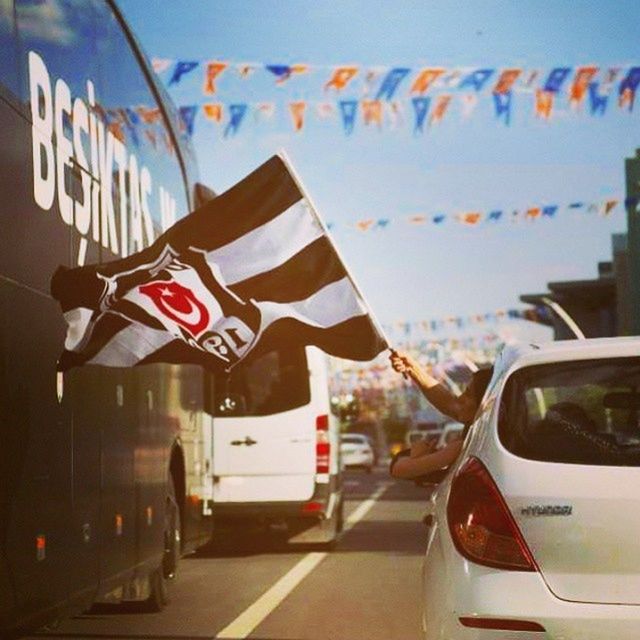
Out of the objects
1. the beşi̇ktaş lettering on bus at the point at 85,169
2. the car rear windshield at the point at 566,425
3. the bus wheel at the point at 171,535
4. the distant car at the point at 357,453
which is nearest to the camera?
the car rear windshield at the point at 566,425

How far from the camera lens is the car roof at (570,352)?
20.5ft

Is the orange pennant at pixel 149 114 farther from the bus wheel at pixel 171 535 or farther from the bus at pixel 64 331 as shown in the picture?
the bus wheel at pixel 171 535

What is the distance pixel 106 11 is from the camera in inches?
393

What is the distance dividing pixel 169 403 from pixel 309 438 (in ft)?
23.5

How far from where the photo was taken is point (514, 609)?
5.84 m

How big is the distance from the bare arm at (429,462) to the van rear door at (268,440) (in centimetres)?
1181

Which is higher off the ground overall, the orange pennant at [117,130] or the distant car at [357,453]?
the orange pennant at [117,130]

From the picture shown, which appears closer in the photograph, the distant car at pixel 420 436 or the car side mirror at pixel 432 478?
the car side mirror at pixel 432 478

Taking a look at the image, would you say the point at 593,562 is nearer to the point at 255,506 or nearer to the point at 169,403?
the point at 169,403

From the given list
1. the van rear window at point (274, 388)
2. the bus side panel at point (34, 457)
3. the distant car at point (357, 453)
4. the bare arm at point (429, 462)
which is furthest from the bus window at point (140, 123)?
the distant car at point (357, 453)

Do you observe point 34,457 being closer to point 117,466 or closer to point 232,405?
point 117,466

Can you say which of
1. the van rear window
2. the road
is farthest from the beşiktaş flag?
the van rear window

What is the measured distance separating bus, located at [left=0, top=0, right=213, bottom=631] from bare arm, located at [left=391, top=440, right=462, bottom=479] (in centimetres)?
157

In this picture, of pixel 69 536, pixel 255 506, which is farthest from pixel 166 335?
pixel 255 506
